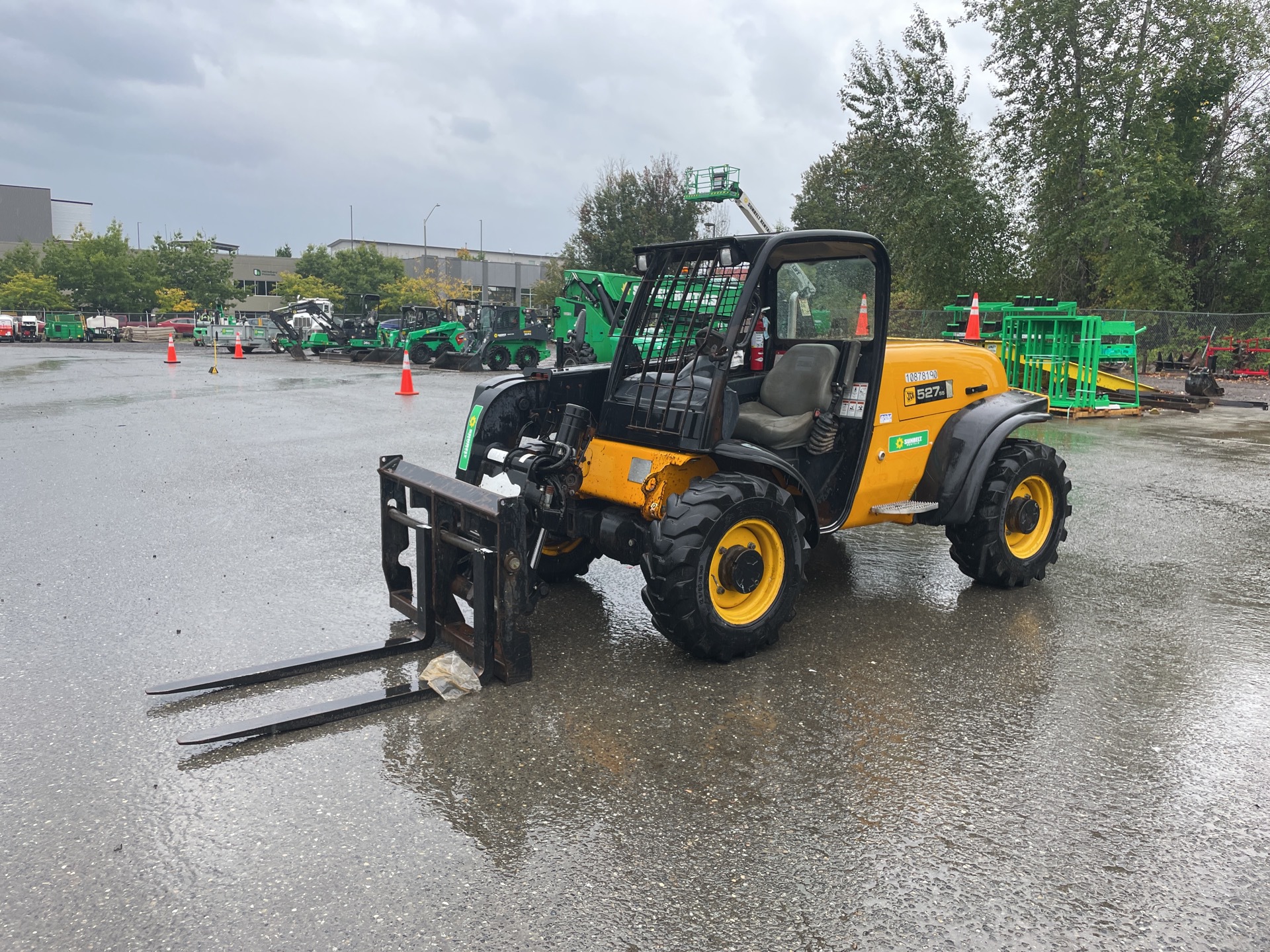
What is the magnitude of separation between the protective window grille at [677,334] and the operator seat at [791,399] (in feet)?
1.52

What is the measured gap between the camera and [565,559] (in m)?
5.87

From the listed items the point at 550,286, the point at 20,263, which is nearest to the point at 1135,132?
the point at 550,286

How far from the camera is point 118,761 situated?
3.62 meters

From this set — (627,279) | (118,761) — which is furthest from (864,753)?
(627,279)

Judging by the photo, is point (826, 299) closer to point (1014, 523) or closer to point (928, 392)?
point (928, 392)

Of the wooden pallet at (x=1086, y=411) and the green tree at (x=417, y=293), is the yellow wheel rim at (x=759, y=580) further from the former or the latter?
the green tree at (x=417, y=293)

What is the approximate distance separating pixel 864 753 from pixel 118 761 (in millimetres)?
2945

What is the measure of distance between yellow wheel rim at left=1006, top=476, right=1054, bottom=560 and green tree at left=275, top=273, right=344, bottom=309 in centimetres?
6993

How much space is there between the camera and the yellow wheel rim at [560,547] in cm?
568

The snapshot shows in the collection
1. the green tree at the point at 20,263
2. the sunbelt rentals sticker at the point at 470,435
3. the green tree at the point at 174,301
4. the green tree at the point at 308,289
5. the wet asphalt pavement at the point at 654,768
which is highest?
the green tree at the point at 20,263

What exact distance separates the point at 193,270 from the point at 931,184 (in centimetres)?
5573

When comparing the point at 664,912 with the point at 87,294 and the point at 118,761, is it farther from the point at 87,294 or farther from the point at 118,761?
the point at 87,294

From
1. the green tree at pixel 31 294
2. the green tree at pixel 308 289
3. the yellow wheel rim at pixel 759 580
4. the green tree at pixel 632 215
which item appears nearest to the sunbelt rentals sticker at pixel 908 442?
the yellow wheel rim at pixel 759 580

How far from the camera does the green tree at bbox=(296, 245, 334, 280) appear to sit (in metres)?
75.9
